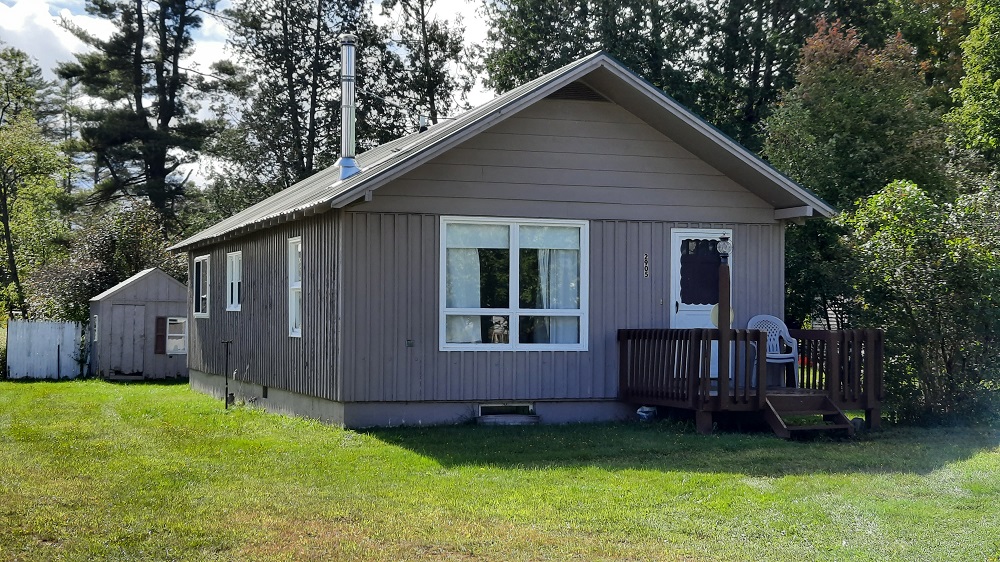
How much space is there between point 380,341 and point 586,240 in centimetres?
278

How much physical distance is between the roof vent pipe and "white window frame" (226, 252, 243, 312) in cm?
300

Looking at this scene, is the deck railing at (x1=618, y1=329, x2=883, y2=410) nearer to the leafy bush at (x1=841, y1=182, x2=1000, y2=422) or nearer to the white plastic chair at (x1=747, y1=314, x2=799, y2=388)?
the white plastic chair at (x1=747, y1=314, x2=799, y2=388)

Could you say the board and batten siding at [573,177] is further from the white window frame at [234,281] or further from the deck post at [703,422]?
the white window frame at [234,281]

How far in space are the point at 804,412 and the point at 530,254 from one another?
3.63 meters

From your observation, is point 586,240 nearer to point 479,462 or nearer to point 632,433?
point 632,433

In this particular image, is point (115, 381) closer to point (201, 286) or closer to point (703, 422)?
point (201, 286)

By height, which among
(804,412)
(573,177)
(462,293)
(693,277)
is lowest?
(804,412)

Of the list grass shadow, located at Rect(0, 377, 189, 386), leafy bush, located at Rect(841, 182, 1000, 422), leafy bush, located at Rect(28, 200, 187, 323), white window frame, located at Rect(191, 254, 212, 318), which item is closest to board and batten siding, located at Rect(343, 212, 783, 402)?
leafy bush, located at Rect(841, 182, 1000, 422)

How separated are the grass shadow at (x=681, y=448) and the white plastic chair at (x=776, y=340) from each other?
1.45 meters

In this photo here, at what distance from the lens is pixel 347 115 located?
590 inches

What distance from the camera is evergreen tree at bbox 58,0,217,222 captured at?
34719 mm

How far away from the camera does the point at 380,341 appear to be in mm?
12109

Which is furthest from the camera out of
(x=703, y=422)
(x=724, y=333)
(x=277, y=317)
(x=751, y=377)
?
(x=277, y=317)

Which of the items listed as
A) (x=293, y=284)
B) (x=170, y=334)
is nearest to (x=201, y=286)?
(x=170, y=334)
